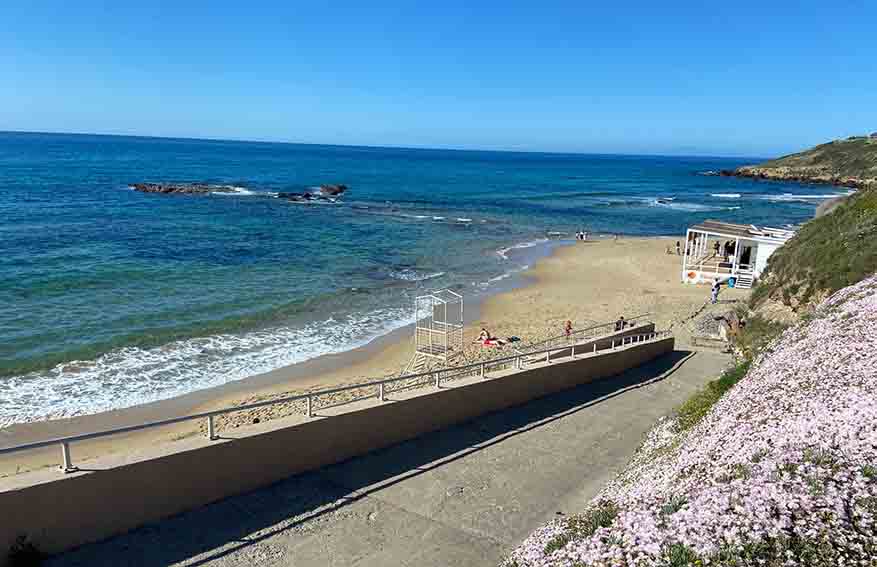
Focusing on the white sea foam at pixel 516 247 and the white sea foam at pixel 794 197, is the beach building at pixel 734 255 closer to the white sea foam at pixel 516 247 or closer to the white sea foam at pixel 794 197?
the white sea foam at pixel 516 247

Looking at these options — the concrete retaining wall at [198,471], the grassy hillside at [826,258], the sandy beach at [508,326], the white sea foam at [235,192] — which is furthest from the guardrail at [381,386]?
the white sea foam at [235,192]

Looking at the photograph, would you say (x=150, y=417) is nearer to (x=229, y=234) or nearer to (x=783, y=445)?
(x=783, y=445)

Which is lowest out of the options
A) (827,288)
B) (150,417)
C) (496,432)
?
(150,417)

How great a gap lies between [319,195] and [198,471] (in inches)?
2802

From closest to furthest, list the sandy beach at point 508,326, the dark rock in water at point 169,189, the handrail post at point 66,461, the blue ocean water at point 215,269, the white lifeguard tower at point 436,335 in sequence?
the handrail post at point 66,461, the sandy beach at point 508,326, the white lifeguard tower at point 436,335, the blue ocean water at point 215,269, the dark rock in water at point 169,189

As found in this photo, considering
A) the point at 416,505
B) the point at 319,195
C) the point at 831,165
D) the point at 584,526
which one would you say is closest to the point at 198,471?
the point at 416,505

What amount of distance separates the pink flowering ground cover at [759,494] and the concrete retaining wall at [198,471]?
11.4ft

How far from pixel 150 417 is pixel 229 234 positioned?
3101cm

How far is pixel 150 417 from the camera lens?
606 inches

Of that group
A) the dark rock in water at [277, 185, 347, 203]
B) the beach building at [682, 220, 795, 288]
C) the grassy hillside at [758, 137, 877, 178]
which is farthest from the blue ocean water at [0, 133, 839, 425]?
the grassy hillside at [758, 137, 877, 178]

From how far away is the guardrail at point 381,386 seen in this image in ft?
22.4

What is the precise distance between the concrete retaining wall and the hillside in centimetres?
11384

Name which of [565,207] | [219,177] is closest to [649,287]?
[565,207]

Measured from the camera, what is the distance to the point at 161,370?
1847cm
